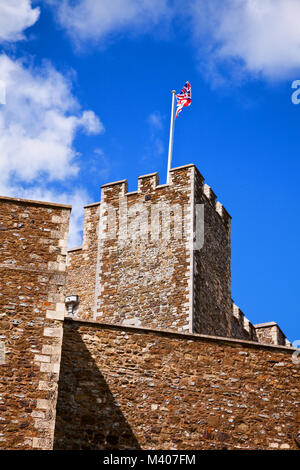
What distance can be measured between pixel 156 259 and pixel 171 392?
25.0 ft

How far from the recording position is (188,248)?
901 inches

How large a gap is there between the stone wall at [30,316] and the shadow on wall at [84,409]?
1765 mm

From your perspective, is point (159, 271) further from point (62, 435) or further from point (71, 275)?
point (62, 435)

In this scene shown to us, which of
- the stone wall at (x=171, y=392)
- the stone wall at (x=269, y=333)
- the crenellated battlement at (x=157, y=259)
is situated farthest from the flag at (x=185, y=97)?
the stone wall at (x=171, y=392)

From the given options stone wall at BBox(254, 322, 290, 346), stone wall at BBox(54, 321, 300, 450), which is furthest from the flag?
stone wall at BBox(54, 321, 300, 450)

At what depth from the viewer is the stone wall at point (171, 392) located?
15336 mm

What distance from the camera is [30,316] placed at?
13961 mm

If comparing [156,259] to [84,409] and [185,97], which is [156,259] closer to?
[185,97]

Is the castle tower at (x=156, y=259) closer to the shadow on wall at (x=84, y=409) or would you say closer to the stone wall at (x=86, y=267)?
the stone wall at (x=86, y=267)

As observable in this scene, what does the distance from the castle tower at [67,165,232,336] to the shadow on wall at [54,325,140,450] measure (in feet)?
20.0

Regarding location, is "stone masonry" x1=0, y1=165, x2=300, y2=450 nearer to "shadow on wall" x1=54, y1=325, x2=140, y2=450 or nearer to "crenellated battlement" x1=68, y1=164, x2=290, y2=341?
"shadow on wall" x1=54, y1=325, x2=140, y2=450

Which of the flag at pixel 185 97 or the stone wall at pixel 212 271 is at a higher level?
the flag at pixel 185 97

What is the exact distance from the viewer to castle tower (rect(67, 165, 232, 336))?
22438 millimetres
